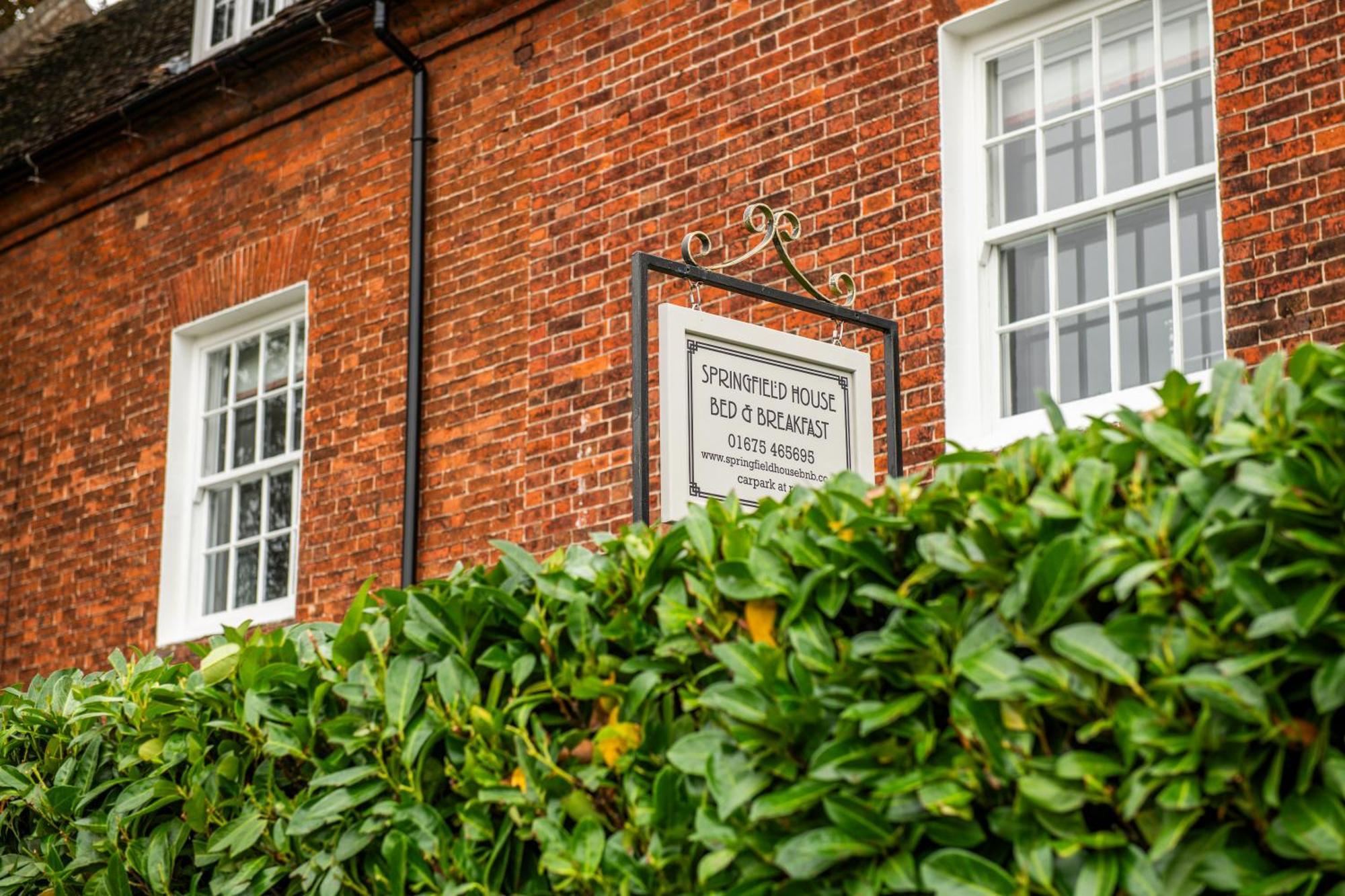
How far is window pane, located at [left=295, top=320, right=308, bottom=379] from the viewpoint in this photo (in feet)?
33.9

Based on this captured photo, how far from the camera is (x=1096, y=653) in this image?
2553 millimetres

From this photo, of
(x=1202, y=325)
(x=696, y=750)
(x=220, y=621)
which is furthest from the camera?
(x=220, y=621)

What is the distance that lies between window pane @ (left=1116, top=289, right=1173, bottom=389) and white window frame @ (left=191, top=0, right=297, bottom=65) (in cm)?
647

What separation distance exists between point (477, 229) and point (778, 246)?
10.7ft

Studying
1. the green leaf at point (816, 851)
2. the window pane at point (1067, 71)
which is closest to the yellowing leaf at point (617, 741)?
the green leaf at point (816, 851)

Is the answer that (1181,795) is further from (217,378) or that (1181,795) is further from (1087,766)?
(217,378)

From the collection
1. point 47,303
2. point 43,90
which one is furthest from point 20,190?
point 43,90

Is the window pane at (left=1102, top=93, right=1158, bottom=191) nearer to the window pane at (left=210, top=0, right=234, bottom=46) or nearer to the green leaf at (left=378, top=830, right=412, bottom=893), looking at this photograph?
the green leaf at (left=378, top=830, right=412, bottom=893)

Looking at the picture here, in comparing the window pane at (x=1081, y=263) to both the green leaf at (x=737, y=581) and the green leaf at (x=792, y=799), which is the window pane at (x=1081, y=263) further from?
the green leaf at (x=792, y=799)

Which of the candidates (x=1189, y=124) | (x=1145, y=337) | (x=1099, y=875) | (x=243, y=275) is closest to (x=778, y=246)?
(x=1145, y=337)

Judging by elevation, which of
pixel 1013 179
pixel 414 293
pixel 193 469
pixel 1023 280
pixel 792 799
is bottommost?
pixel 792 799

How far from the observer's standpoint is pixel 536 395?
28.1 feet

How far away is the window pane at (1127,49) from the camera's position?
681cm

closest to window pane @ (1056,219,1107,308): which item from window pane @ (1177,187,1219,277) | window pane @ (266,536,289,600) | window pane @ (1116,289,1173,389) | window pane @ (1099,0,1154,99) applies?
window pane @ (1116,289,1173,389)
